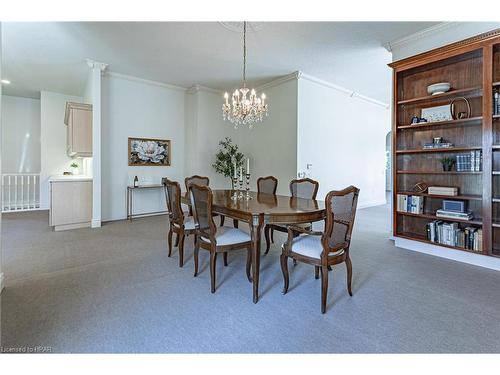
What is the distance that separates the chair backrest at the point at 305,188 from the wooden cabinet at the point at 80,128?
396 cm

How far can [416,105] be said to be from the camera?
12.1 feet

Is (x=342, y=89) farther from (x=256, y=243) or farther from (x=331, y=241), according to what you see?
(x=256, y=243)

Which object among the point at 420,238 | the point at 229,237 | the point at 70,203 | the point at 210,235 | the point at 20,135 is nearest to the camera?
the point at 210,235

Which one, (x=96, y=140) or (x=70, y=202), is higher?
(x=96, y=140)

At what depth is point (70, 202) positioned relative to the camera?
14.9 feet

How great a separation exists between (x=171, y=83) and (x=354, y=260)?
5.27 m

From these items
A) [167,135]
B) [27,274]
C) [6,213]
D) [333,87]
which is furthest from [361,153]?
[6,213]

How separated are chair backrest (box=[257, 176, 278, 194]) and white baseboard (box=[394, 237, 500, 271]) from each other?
1932 millimetres

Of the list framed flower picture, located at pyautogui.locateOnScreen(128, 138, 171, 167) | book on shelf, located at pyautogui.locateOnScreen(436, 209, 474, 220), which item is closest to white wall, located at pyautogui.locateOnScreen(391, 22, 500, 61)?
book on shelf, located at pyautogui.locateOnScreen(436, 209, 474, 220)

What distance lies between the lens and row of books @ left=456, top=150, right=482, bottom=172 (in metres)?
2.98

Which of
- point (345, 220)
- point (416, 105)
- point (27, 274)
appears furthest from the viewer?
point (416, 105)

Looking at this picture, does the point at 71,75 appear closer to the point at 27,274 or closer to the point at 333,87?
the point at 27,274

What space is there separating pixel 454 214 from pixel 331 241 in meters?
2.20

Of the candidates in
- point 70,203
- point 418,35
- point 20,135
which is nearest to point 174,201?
point 70,203
